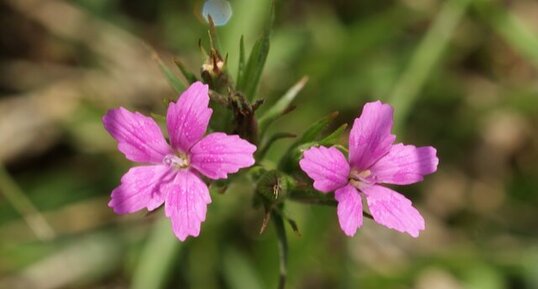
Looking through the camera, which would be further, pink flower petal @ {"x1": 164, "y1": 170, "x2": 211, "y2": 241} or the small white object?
the small white object

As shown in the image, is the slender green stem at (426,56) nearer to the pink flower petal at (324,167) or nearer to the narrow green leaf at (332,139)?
the narrow green leaf at (332,139)

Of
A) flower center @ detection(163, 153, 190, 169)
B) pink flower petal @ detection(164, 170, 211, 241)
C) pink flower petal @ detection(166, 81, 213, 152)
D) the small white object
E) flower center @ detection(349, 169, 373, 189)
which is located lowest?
flower center @ detection(349, 169, 373, 189)

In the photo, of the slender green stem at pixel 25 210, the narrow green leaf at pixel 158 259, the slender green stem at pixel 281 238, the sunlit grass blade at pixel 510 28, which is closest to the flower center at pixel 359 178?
the slender green stem at pixel 281 238

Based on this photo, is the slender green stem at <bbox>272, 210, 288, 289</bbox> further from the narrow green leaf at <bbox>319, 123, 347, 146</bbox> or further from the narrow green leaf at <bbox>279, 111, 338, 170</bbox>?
the narrow green leaf at <bbox>319, 123, 347, 146</bbox>

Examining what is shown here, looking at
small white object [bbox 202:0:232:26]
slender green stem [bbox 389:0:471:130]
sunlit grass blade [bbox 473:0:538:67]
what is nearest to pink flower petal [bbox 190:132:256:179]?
small white object [bbox 202:0:232:26]

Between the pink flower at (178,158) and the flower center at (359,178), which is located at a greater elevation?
the pink flower at (178,158)

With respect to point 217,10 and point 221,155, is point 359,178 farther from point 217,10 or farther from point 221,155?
point 217,10

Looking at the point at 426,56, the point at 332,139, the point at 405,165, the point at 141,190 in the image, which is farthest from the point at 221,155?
the point at 426,56
